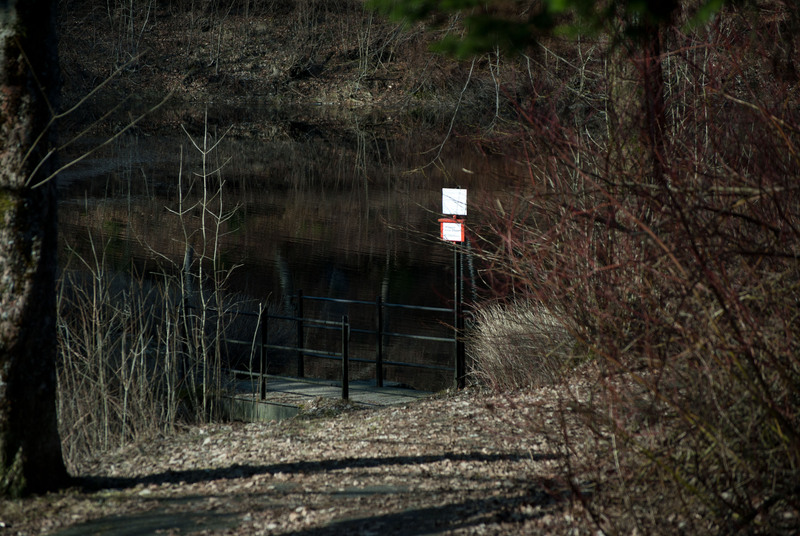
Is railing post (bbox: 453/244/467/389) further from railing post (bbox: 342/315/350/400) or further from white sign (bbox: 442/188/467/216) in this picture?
A: railing post (bbox: 342/315/350/400)

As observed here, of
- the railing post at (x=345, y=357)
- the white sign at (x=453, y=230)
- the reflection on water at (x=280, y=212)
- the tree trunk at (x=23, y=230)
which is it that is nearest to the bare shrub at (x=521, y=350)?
the white sign at (x=453, y=230)

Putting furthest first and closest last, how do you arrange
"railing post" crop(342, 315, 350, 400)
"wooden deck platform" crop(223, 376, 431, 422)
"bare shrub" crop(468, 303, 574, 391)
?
"wooden deck platform" crop(223, 376, 431, 422) → "railing post" crop(342, 315, 350, 400) → "bare shrub" crop(468, 303, 574, 391)

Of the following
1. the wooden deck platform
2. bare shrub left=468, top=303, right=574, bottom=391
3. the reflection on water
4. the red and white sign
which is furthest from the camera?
the reflection on water

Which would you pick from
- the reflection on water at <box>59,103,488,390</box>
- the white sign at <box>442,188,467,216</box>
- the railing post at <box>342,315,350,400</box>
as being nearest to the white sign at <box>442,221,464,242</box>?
the white sign at <box>442,188,467,216</box>

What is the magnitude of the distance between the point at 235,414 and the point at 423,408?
11.1ft

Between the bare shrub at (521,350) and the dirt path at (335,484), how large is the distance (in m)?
1.04

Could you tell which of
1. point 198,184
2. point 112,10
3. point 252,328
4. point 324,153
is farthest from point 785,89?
point 112,10

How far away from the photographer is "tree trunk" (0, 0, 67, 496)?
5293 mm

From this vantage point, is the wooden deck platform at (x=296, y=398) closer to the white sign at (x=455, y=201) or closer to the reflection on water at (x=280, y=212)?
the white sign at (x=455, y=201)

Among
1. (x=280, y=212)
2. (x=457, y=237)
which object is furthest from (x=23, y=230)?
(x=280, y=212)

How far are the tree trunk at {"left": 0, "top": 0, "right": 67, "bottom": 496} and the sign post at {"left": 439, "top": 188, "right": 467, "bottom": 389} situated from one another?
17.6 ft

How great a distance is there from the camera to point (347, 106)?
5128cm

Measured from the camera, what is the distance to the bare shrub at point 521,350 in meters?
8.63

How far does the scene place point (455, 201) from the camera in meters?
10.3
